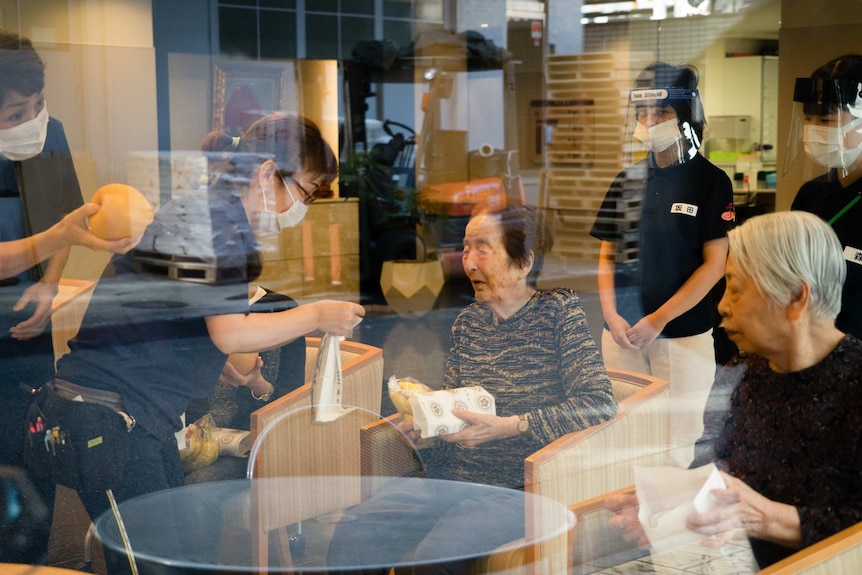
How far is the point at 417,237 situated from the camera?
7.21 metres

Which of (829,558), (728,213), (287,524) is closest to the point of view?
(829,558)

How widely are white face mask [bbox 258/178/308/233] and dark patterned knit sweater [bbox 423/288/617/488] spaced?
20.8 inches

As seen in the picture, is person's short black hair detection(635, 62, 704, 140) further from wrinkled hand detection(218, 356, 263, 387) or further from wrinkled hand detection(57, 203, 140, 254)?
wrinkled hand detection(57, 203, 140, 254)

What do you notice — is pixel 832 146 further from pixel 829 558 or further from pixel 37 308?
pixel 37 308

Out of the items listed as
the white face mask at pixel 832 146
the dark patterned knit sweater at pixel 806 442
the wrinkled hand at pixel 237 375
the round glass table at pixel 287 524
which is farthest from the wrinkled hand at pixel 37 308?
the white face mask at pixel 832 146

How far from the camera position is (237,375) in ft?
8.87

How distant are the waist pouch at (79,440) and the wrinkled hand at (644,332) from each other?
5.69 ft

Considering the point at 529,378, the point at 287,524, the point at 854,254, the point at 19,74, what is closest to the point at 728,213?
the point at 854,254

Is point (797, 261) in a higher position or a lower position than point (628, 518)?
higher

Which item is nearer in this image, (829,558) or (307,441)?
(829,558)

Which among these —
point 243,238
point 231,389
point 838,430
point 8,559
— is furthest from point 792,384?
point 8,559

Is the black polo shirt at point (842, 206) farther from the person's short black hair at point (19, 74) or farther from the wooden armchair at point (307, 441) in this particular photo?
the person's short black hair at point (19, 74)

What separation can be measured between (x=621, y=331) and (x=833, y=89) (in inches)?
40.2

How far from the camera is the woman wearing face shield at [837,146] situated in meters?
2.70
